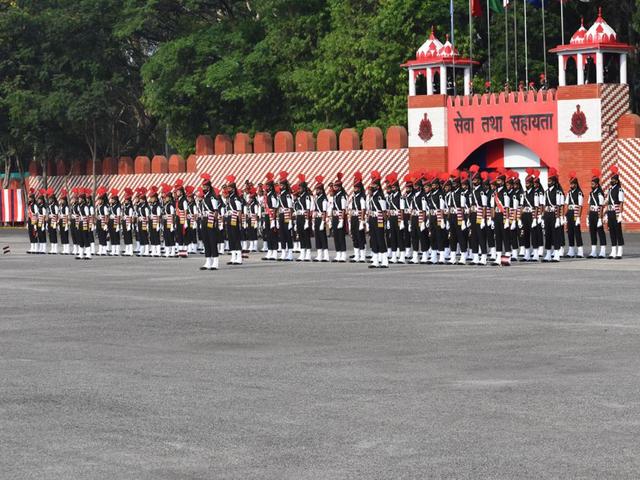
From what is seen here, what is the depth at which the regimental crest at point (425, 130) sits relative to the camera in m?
48.3

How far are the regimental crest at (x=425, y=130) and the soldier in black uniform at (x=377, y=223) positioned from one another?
16047 millimetres

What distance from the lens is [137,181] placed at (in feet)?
195

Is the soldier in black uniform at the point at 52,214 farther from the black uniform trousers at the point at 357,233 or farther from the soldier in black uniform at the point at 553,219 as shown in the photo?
the soldier in black uniform at the point at 553,219

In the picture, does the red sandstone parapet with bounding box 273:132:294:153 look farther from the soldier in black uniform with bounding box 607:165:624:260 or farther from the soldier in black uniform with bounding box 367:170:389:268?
the soldier in black uniform with bounding box 607:165:624:260

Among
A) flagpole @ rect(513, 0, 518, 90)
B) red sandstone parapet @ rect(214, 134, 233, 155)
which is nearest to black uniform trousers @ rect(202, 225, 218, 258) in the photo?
flagpole @ rect(513, 0, 518, 90)

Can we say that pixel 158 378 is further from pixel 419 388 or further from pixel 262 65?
pixel 262 65

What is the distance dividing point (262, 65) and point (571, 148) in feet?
51.8

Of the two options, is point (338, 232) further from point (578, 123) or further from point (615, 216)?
point (578, 123)

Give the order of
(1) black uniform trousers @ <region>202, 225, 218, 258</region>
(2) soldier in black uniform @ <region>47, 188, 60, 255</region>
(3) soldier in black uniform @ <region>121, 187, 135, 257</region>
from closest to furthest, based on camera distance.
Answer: (1) black uniform trousers @ <region>202, 225, 218, 258</region> < (3) soldier in black uniform @ <region>121, 187, 135, 257</region> < (2) soldier in black uniform @ <region>47, 188, 60, 255</region>

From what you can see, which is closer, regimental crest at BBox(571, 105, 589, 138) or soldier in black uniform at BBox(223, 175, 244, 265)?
soldier in black uniform at BBox(223, 175, 244, 265)

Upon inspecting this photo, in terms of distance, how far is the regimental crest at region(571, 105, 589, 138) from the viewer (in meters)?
44.0

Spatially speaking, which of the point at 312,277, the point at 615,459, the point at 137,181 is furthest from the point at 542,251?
the point at 137,181

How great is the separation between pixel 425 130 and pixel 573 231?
16.0 metres

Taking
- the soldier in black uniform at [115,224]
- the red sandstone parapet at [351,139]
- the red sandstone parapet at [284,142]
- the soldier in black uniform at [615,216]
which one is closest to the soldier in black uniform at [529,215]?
the soldier in black uniform at [615,216]
